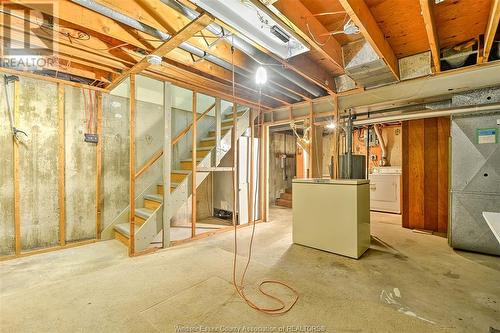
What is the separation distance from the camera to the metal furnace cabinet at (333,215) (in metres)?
A: 2.78

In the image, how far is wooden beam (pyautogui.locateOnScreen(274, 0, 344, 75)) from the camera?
179cm

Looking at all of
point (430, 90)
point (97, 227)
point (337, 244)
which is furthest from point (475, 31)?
point (97, 227)

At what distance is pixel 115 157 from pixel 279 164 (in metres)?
4.69

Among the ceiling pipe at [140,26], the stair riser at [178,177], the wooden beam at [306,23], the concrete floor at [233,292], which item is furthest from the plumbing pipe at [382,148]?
the stair riser at [178,177]

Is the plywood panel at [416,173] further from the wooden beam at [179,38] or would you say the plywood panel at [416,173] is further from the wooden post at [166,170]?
the wooden post at [166,170]

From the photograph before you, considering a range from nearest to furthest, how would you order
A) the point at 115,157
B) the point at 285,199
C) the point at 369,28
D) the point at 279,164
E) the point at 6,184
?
the point at 369,28 → the point at 6,184 → the point at 115,157 → the point at 285,199 → the point at 279,164

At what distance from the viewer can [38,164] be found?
2928mm

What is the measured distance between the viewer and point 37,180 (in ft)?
9.56

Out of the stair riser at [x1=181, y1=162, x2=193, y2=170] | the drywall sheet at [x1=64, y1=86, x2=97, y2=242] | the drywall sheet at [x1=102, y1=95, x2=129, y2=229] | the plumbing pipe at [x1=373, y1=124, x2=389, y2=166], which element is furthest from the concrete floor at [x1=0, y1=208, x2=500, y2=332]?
the plumbing pipe at [x1=373, y1=124, x2=389, y2=166]

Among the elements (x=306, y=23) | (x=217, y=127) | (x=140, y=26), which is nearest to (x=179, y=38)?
(x=140, y=26)

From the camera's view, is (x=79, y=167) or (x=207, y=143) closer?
(x=79, y=167)

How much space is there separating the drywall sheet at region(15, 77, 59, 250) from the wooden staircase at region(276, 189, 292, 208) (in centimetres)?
517

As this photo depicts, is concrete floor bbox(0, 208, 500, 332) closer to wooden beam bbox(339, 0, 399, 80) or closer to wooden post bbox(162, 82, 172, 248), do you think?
wooden post bbox(162, 82, 172, 248)

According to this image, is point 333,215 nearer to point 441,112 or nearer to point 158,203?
point 441,112
